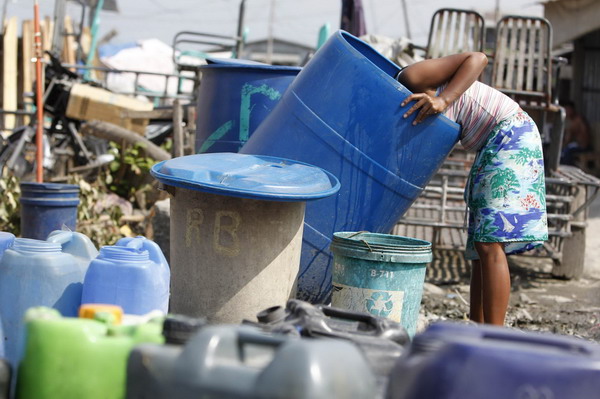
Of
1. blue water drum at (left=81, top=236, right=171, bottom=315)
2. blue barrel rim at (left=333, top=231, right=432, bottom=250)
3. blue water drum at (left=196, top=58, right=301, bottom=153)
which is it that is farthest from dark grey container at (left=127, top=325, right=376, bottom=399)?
blue water drum at (left=196, top=58, right=301, bottom=153)

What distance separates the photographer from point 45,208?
563 centimetres

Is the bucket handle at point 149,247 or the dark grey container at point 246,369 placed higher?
the dark grey container at point 246,369

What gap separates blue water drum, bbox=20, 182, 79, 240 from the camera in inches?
222

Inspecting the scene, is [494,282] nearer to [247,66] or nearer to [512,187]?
[512,187]

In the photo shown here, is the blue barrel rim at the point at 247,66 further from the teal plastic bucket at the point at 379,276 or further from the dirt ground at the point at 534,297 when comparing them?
the dirt ground at the point at 534,297

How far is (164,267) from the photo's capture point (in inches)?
118

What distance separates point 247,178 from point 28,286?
0.95 meters

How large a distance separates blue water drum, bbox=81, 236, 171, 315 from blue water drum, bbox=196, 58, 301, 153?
1.98 metres

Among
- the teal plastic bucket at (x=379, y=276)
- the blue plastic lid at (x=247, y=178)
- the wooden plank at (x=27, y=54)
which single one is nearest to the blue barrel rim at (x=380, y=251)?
the teal plastic bucket at (x=379, y=276)

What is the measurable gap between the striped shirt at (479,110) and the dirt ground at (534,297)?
3.80 ft

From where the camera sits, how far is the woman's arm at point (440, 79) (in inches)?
143

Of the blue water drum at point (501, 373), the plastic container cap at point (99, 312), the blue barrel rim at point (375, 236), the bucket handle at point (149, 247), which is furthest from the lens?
the blue barrel rim at point (375, 236)

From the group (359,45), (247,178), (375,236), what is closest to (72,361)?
(247,178)

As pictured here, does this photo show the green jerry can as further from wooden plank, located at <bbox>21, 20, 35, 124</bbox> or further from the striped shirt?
wooden plank, located at <bbox>21, 20, 35, 124</bbox>
